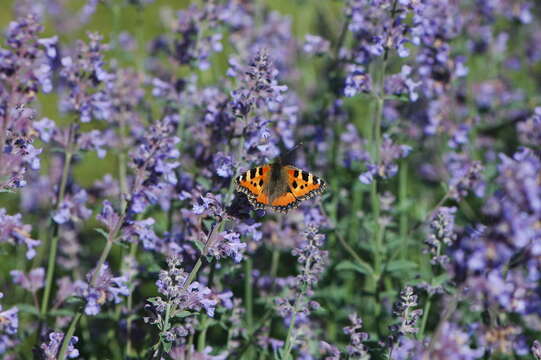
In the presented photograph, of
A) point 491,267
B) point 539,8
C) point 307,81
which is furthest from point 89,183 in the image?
point 539,8

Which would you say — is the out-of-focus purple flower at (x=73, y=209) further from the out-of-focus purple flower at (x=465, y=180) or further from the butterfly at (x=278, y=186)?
the out-of-focus purple flower at (x=465, y=180)

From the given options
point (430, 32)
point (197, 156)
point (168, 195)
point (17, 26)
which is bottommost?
point (168, 195)

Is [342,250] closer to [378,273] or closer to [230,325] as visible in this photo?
[378,273]

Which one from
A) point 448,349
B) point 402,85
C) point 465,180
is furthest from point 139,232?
point 465,180

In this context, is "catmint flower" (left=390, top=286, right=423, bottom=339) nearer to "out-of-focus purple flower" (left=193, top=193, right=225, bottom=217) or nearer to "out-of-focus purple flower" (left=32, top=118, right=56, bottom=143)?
"out-of-focus purple flower" (left=193, top=193, right=225, bottom=217)

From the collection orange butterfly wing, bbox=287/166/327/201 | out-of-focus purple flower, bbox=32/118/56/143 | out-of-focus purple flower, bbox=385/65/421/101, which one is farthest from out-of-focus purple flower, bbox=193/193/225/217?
out-of-focus purple flower, bbox=385/65/421/101

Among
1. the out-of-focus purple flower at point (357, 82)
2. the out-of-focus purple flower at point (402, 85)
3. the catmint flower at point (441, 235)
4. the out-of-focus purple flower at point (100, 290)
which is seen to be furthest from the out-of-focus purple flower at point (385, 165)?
the out-of-focus purple flower at point (100, 290)

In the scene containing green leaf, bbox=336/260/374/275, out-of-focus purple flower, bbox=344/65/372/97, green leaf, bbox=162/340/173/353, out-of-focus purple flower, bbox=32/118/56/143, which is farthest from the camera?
out-of-focus purple flower, bbox=344/65/372/97
